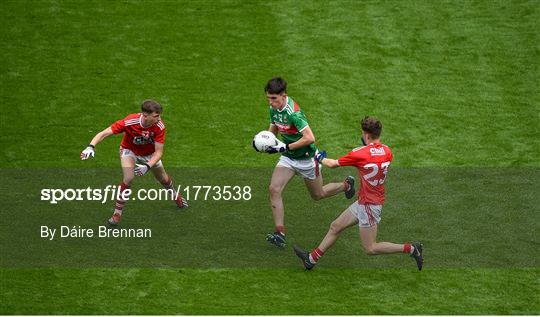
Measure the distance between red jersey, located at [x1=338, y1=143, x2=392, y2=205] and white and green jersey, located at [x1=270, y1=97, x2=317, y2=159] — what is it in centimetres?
113

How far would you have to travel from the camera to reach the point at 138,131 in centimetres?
1527

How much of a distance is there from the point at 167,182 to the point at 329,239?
328 cm

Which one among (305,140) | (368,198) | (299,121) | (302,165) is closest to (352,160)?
(368,198)

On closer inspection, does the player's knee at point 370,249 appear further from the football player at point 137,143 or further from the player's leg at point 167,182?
the player's leg at point 167,182

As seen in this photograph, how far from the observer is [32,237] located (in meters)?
15.5

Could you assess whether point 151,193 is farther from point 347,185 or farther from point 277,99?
point 277,99

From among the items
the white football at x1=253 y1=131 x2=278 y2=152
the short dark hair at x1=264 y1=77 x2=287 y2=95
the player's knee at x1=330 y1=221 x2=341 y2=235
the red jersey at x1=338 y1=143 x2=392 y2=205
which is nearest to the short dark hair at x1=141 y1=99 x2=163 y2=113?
the white football at x1=253 y1=131 x2=278 y2=152

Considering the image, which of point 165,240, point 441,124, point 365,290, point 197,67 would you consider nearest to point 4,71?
point 197,67

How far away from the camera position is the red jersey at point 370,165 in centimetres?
1359

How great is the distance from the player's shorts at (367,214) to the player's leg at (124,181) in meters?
3.51

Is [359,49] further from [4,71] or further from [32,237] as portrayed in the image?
[32,237]

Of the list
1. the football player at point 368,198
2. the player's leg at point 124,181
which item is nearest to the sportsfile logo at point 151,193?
the player's leg at point 124,181

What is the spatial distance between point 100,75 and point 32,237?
5777 mm

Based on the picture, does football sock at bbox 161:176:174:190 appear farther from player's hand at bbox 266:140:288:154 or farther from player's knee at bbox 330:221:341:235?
player's knee at bbox 330:221:341:235
